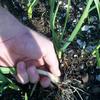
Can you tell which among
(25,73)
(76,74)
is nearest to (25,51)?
(25,73)

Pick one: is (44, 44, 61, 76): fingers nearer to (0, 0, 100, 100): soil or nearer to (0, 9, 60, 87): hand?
(0, 9, 60, 87): hand

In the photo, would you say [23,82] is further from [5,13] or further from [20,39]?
[5,13]

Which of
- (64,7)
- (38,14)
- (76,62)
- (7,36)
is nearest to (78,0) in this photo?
(64,7)

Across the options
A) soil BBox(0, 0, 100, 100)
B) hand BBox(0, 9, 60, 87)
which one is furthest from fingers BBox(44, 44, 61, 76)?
soil BBox(0, 0, 100, 100)

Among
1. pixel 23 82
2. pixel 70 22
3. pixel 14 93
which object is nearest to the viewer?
pixel 23 82

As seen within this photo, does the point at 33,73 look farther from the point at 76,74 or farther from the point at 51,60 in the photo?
the point at 76,74

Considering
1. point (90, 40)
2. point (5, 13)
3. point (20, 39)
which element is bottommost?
point (90, 40)

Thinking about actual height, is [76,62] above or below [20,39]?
below

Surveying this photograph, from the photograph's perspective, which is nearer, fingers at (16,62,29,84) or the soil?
fingers at (16,62,29,84)
